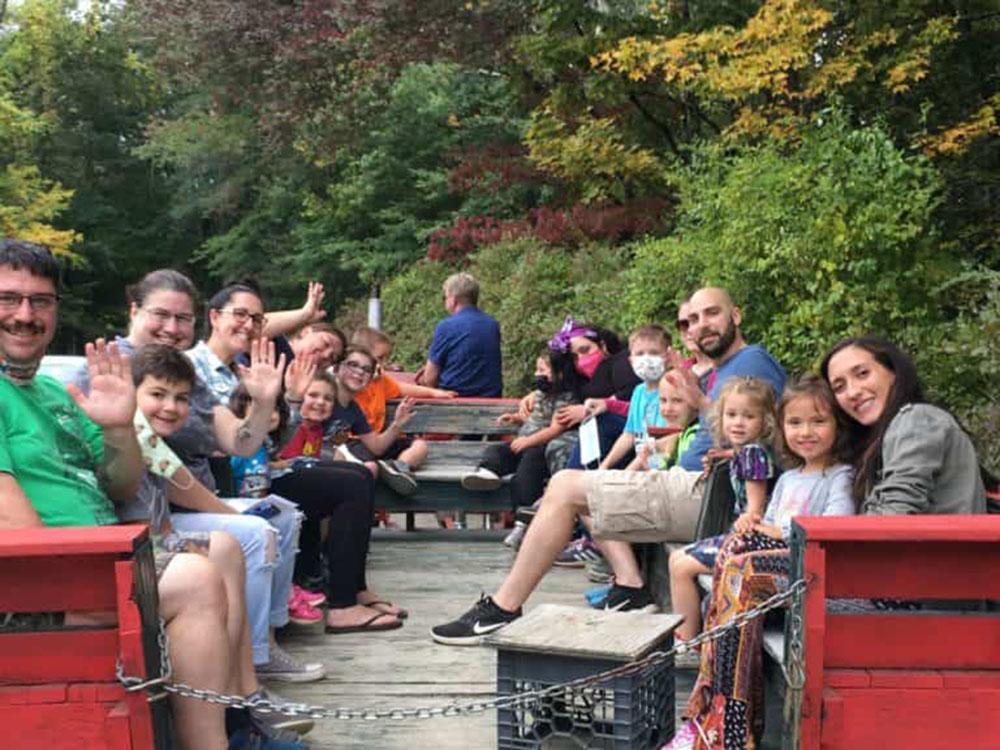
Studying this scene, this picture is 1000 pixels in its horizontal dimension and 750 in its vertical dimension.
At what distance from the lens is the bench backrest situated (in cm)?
853

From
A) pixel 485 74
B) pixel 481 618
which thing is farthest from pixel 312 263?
pixel 481 618

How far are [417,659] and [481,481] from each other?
2.99 meters

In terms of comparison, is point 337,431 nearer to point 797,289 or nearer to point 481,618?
point 481,618

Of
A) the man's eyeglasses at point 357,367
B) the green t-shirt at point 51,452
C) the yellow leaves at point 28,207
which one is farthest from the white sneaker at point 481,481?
the yellow leaves at point 28,207

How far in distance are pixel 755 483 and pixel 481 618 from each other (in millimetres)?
1290

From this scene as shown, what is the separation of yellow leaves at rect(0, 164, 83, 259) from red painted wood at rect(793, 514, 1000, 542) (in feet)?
91.7

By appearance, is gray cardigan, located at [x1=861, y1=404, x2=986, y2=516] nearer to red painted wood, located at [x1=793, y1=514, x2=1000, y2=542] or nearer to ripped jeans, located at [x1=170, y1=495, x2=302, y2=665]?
red painted wood, located at [x1=793, y1=514, x2=1000, y2=542]

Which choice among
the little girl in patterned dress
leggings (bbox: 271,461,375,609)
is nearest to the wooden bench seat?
leggings (bbox: 271,461,375,609)

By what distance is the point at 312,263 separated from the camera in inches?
1084

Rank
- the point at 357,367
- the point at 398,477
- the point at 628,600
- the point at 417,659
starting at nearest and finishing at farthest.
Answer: the point at 417,659
the point at 628,600
the point at 357,367
the point at 398,477

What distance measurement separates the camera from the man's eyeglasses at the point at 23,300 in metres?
3.36

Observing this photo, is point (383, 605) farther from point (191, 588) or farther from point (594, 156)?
point (594, 156)

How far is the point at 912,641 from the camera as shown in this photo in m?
2.91

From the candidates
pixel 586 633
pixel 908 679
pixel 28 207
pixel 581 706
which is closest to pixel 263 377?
pixel 586 633
